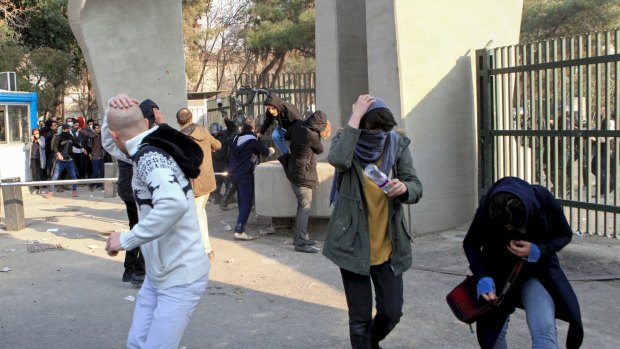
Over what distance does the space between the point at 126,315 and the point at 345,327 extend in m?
1.96

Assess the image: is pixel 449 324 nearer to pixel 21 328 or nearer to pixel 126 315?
pixel 126 315

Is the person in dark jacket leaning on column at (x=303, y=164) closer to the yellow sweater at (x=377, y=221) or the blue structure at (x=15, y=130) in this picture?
the yellow sweater at (x=377, y=221)

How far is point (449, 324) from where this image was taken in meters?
5.20

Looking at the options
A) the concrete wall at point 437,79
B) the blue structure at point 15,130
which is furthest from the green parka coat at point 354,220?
the blue structure at point 15,130

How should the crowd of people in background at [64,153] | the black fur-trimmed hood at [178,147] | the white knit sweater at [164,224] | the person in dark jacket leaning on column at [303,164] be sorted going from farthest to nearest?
the crowd of people in background at [64,153], the person in dark jacket leaning on column at [303,164], the black fur-trimmed hood at [178,147], the white knit sweater at [164,224]

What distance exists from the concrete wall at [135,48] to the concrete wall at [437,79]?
16.4ft

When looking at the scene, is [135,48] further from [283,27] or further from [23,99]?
[283,27]

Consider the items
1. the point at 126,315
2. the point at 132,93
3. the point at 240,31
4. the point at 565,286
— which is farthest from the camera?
the point at 240,31

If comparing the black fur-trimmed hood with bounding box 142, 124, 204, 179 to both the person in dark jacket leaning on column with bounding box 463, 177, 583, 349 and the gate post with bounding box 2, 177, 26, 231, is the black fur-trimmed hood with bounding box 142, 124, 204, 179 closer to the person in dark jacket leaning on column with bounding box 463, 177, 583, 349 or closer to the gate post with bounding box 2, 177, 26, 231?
the person in dark jacket leaning on column with bounding box 463, 177, 583, 349

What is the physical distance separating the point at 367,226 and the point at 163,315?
1398mm

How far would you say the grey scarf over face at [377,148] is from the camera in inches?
156

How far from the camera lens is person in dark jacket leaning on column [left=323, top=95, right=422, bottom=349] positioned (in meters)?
Answer: 3.88

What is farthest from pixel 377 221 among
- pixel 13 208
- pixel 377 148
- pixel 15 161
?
pixel 15 161

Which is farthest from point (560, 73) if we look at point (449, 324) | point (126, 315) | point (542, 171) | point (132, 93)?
point (132, 93)
